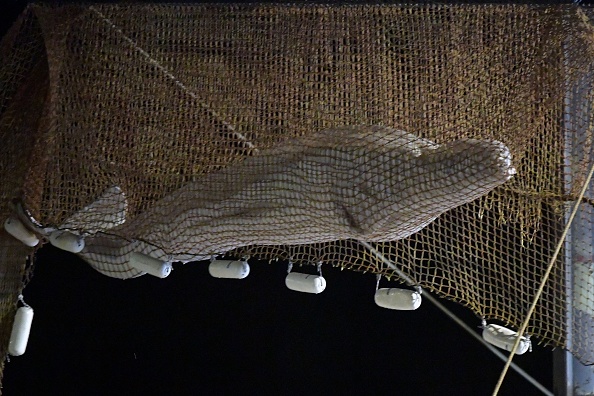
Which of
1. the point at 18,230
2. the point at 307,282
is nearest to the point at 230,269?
the point at 307,282

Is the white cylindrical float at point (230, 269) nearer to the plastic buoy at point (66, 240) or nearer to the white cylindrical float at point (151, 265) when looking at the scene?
the white cylindrical float at point (151, 265)

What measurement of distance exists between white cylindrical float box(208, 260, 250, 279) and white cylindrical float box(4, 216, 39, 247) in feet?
1.14

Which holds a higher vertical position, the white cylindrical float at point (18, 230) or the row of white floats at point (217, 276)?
the white cylindrical float at point (18, 230)

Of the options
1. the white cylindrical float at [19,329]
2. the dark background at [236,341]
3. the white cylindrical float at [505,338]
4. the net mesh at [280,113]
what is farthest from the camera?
the dark background at [236,341]

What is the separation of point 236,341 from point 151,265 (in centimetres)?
95

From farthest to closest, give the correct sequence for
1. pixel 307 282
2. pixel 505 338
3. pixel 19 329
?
pixel 19 329 → pixel 307 282 → pixel 505 338

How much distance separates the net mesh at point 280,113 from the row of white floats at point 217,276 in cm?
3

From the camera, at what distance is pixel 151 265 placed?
146cm

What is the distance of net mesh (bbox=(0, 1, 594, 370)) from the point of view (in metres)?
1.39

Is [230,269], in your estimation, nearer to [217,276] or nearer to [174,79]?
[217,276]

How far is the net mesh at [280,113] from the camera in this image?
1.39 m

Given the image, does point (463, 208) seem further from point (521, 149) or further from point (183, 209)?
point (183, 209)

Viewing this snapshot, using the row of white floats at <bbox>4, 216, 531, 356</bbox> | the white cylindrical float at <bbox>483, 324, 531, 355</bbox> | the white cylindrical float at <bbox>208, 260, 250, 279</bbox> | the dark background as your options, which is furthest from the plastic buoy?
the dark background

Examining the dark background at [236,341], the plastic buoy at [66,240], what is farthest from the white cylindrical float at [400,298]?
the dark background at [236,341]
